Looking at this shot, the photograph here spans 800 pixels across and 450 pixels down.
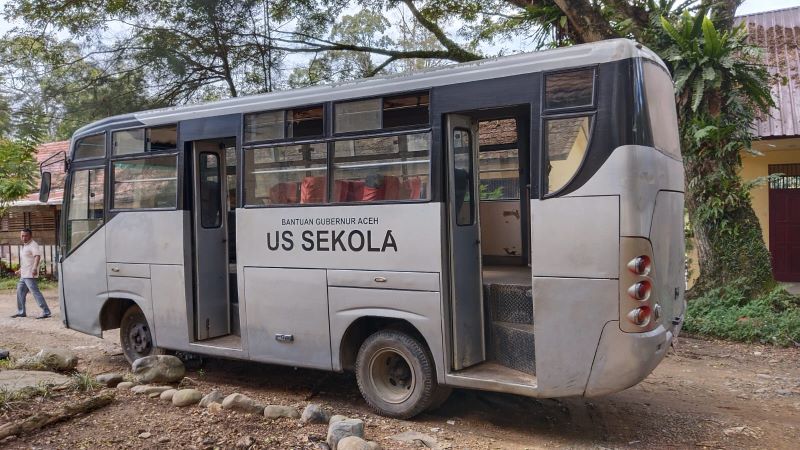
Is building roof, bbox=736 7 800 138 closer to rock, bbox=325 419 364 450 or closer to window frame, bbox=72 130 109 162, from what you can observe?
rock, bbox=325 419 364 450

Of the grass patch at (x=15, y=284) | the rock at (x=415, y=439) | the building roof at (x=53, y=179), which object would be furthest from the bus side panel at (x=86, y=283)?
the grass patch at (x=15, y=284)

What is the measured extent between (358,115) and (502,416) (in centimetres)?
298

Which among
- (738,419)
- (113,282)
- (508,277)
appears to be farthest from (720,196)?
(113,282)

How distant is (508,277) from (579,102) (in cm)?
176

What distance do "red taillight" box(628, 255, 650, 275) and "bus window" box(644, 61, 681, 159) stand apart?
881 mm

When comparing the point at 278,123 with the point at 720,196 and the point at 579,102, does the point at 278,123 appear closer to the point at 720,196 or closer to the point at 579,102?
the point at 579,102

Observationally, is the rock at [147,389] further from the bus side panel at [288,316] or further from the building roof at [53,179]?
the building roof at [53,179]

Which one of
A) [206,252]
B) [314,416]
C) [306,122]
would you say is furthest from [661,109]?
[206,252]

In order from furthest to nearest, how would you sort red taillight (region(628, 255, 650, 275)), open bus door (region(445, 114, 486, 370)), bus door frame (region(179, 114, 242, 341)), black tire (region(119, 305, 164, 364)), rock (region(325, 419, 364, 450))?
black tire (region(119, 305, 164, 364)) → bus door frame (region(179, 114, 242, 341)) → open bus door (region(445, 114, 486, 370)) → rock (region(325, 419, 364, 450)) → red taillight (region(628, 255, 650, 275))

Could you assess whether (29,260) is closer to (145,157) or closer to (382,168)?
(145,157)

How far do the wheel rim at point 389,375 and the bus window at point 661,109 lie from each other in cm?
282

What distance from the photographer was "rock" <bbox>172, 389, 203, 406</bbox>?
5887mm

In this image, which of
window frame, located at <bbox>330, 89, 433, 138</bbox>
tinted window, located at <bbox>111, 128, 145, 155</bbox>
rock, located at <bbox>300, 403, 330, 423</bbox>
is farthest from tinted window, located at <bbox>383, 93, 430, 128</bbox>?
tinted window, located at <bbox>111, 128, 145, 155</bbox>

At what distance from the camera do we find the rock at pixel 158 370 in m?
6.89
